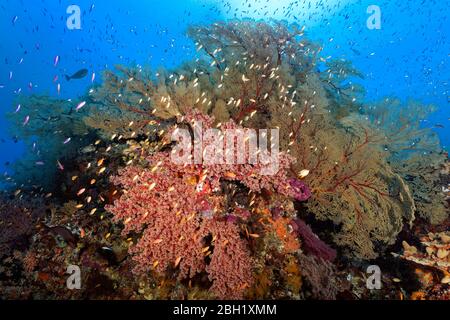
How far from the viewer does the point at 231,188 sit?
4891mm

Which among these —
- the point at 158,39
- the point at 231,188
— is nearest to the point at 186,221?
→ the point at 231,188

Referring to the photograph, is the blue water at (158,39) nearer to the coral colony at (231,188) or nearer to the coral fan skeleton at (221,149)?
the coral colony at (231,188)

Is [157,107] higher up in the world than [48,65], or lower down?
lower down

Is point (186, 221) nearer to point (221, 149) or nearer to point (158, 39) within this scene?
point (221, 149)

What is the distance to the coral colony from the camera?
4.18 metres

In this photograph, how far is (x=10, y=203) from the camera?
6633 mm

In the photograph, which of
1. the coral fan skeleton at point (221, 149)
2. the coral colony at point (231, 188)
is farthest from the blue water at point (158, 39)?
the coral fan skeleton at point (221, 149)

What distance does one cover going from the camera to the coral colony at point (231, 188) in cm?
418
